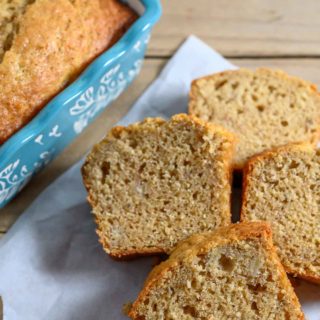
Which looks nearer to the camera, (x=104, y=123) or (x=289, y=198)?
(x=289, y=198)

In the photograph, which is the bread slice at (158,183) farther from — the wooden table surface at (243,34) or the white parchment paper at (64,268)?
the wooden table surface at (243,34)

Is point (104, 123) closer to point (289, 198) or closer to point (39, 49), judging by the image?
point (39, 49)

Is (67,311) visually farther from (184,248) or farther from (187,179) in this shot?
(187,179)

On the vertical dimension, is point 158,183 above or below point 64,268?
above

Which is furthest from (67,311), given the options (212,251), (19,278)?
(212,251)

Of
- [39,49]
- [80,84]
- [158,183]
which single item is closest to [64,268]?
[158,183]

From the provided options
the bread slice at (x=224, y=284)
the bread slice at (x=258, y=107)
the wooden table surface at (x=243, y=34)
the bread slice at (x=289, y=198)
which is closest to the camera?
the bread slice at (x=224, y=284)

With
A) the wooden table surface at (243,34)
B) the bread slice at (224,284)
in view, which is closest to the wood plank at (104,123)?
the wooden table surface at (243,34)
